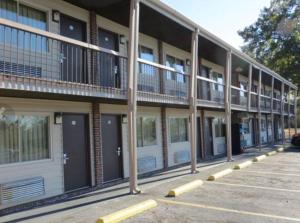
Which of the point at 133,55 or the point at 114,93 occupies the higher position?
the point at 133,55

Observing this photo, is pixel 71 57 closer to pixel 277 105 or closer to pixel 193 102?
pixel 193 102

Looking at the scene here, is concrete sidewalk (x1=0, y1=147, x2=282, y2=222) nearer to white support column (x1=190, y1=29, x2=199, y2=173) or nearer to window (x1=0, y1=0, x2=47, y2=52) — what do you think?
white support column (x1=190, y1=29, x2=199, y2=173)

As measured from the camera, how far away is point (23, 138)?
968 centimetres

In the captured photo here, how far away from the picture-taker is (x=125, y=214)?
7.42 meters

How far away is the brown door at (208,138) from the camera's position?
66.3 ft

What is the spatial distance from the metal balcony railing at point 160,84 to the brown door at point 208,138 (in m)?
3.35

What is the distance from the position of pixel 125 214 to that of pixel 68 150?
405 centimetres

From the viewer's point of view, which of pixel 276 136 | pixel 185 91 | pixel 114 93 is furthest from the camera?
pixel 276 136

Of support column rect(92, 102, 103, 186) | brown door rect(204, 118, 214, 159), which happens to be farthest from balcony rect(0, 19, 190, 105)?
brown door rect(204, 118, 214, 159)

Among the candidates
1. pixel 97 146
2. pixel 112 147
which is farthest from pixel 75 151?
pixel 112 147

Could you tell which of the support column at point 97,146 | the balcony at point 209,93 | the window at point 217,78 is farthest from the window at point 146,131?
the window at point 217,78

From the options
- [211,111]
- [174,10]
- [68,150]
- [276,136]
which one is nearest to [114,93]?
[68,150]

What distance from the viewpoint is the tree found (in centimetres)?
3916

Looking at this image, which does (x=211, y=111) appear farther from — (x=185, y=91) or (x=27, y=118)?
(x=27, y=118)
